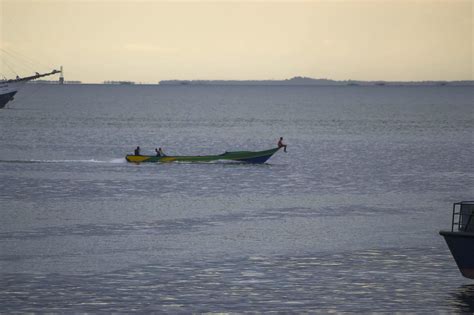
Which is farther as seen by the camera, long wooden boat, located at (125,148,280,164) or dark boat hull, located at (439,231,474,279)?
long wooden boat, located at (125,148,280,164)

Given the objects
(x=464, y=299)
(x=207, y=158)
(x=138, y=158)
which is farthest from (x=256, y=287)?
(x=207, y=158)

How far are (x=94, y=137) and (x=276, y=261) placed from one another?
97.2 metres

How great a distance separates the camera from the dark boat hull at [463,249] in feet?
110

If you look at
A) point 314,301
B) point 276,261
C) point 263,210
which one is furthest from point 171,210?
point 314,301

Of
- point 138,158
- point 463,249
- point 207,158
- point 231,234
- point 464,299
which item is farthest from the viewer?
point 207,158

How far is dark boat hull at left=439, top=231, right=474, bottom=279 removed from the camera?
110ft

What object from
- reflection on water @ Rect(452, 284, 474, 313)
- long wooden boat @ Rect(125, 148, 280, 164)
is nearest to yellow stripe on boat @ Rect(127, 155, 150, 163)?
long wooden boat @ Rect(125, 148, 280, 164)

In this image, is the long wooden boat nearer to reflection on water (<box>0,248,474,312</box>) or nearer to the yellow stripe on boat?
the yellow stripe on boat

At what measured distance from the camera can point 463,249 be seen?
33906 mm

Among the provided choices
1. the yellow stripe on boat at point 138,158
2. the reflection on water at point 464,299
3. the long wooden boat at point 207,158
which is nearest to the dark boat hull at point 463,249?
the reflection on water at point 464,299

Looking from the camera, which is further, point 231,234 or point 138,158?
point 138,158

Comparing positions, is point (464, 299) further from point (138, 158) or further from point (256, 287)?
point (138, 158)

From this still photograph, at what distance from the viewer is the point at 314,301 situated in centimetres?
3341

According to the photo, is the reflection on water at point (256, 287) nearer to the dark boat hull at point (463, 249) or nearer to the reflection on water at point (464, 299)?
the reflection on water at point (464, 299)
